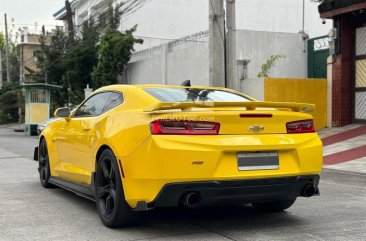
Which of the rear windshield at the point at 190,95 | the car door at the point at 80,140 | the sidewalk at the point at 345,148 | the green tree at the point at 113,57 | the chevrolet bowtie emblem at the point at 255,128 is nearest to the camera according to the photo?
the chevrolet bowtie emblem at the point at 255,128

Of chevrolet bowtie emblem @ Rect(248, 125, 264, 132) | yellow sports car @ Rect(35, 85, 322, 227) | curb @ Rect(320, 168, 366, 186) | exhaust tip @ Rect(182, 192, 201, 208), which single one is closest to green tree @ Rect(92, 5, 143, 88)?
curb @ Rect(320, 168, 366, 186)

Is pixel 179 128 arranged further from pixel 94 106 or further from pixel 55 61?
pixel 55 61

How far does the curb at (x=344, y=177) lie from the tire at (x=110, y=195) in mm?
5141

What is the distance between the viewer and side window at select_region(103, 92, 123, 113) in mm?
5756

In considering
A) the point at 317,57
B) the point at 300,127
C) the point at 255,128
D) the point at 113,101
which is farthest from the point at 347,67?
the point at 255,128

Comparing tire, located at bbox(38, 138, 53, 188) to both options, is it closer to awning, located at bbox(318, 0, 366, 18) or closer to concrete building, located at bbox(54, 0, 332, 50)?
awning, located at bbox(318, 0, 366, 18)

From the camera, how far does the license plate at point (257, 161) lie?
484 cm

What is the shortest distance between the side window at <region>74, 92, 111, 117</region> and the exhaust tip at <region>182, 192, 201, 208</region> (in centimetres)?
183

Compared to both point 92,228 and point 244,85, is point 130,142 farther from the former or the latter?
point 244,85

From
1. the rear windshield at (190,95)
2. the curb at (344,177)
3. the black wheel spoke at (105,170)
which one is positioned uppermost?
the rear windshield at (190,95)

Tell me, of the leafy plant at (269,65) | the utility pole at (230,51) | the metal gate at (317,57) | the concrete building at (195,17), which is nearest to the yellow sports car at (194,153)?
the utility pole at (230,51)

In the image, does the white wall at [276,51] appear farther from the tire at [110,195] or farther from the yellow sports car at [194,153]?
the tire at [110,195]

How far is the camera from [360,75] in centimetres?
1599

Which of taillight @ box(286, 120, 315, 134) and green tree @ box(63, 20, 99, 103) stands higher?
green tree @ box(63, 20, 99, 103)
